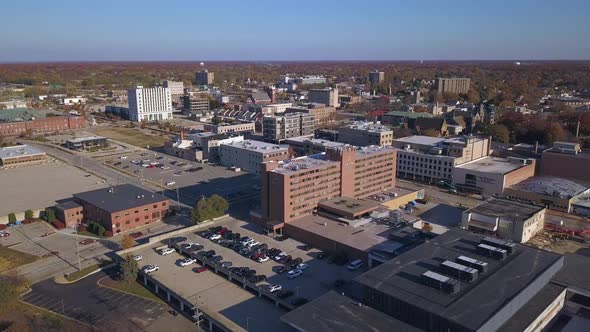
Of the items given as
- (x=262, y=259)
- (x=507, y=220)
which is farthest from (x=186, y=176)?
(x=507, y=220)

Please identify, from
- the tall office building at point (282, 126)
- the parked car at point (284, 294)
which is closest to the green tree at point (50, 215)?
the parked car at point (284, 294)

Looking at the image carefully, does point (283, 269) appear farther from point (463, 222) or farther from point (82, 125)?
point (82, 125)

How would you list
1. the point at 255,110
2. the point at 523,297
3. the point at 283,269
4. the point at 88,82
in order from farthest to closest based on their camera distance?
the point at 88,82 → the point at 255,110 → the point at 283,269 → the point at 523,297

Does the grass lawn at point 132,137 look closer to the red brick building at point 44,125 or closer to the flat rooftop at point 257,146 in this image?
the red brick building at point 44,125

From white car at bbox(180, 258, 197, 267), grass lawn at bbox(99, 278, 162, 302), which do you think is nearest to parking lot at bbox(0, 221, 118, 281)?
grass lawn at bbox(99, 278, 162, 302)

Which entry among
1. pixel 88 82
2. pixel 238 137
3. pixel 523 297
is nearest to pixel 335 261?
pixel 523 297
